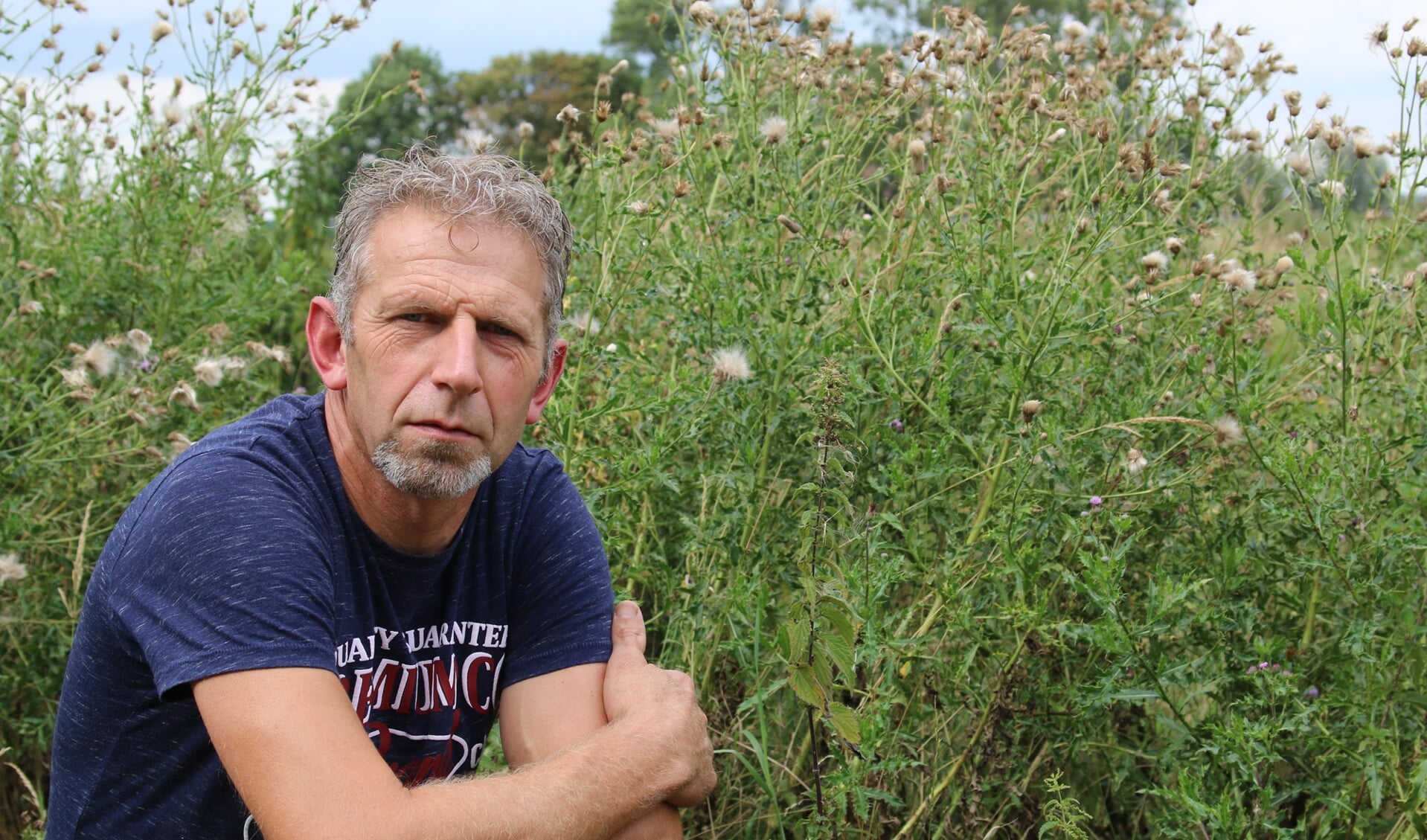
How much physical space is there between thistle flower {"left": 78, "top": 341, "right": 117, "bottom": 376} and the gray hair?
4.06 ft

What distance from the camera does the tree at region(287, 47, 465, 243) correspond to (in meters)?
3.81

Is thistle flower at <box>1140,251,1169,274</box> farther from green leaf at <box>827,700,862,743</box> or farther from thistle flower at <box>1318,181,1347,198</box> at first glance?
green leaf at <box>827,700,862,743</box>

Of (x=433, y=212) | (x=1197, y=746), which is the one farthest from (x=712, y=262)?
(x=1197, y=746)

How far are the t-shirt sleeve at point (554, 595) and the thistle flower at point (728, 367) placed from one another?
49cm

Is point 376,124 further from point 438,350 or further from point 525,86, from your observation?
point 438,350

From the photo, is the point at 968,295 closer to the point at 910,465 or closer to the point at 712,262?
the point at 910,465

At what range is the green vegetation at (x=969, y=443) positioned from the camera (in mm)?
2514

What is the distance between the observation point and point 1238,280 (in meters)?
2.75

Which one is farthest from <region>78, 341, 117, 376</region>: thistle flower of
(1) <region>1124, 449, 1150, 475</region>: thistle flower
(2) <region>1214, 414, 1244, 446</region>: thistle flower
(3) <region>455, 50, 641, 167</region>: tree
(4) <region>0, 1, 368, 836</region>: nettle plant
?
(3) <region>455, 50, 641, 167</region>: tree

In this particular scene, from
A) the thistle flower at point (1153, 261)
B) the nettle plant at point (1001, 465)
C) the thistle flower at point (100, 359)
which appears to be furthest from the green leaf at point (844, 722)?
the thistle flower at point (100, 359)

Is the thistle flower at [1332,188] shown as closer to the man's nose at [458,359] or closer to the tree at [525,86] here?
the man's nose at [458,359]

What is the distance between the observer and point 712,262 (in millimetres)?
3137

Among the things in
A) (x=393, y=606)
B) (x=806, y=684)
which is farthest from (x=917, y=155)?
(x=393, y=606)

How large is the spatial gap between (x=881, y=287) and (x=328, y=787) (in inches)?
80.1
